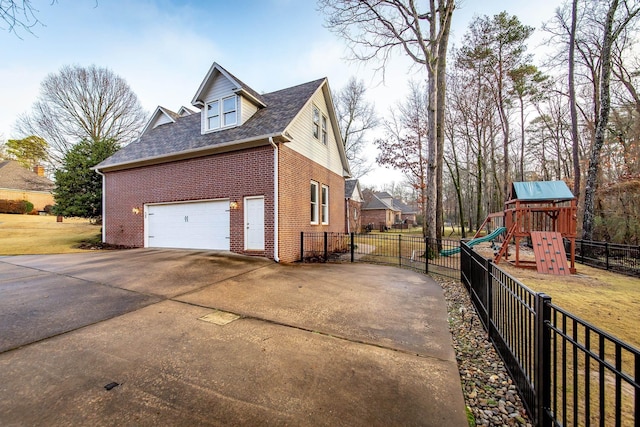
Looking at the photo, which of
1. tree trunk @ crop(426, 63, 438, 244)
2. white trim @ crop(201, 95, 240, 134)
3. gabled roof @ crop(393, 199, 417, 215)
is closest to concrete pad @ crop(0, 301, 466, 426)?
white trim @ crop(201, 95, 240, 134)

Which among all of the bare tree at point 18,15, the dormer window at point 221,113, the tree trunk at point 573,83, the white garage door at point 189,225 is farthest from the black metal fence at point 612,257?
the bare tree at point 18,15

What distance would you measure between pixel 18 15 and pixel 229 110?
292 inches

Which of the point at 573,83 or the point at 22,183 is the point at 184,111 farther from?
the point at 22,183

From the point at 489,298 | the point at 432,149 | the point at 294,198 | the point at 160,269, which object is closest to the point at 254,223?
the point at 294,198

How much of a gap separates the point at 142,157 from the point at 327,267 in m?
9.45

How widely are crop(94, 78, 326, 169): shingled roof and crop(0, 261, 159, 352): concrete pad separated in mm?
5760

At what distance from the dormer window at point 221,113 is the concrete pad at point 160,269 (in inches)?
209

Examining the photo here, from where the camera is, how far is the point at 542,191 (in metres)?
10.0

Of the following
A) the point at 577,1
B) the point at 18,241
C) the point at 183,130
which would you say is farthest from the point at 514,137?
the point at 18,241

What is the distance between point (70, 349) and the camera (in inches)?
117

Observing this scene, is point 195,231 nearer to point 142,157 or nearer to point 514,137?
point 142,157

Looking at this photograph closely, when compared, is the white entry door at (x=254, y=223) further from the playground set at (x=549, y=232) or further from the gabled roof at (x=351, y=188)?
the gabled roof at (x=351, y=188)

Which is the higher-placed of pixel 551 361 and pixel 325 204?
pixel 325 204

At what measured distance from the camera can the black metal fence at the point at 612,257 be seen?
8617 mm
